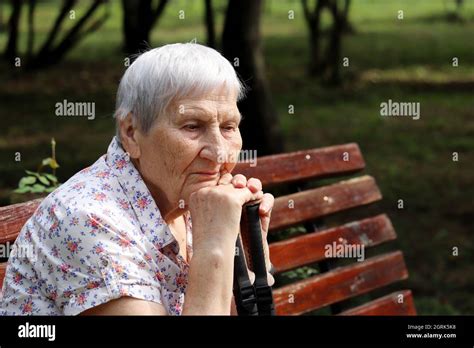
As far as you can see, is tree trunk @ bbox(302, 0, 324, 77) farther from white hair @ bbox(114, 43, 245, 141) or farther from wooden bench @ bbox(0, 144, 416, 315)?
white hair @ bbox(114, 43, 245, 141)

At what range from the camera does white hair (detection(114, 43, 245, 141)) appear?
2756 mm

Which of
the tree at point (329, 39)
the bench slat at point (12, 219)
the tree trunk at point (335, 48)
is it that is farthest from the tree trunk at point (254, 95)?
the tree trunk at point (335, 48)

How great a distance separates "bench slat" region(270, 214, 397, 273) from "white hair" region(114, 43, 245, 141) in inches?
44.0

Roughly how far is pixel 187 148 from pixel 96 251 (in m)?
0.40

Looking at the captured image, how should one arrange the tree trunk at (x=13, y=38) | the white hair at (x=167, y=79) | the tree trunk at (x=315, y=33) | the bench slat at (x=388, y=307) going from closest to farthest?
the white hair at (x=167, y=79) < the bench slat at (x=388, y=307) < the tree trunk at (x=315, y=33) < the tree trunk at (x=13, y=38)

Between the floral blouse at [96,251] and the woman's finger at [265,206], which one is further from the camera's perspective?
the woman's finger at [265,206]

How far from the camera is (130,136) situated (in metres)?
2.85

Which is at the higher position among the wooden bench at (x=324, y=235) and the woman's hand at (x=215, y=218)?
the woman's hand at (x=215, y=218)

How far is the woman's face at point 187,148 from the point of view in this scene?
2.79 metres

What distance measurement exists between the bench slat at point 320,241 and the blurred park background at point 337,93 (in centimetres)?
34

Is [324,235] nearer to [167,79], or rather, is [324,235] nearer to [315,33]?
[167,79]

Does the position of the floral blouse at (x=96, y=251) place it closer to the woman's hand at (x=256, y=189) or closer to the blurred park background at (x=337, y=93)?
the woman's hand at (x=256, y=189)

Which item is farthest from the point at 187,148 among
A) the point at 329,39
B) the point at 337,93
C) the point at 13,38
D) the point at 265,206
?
the point at 13,38
